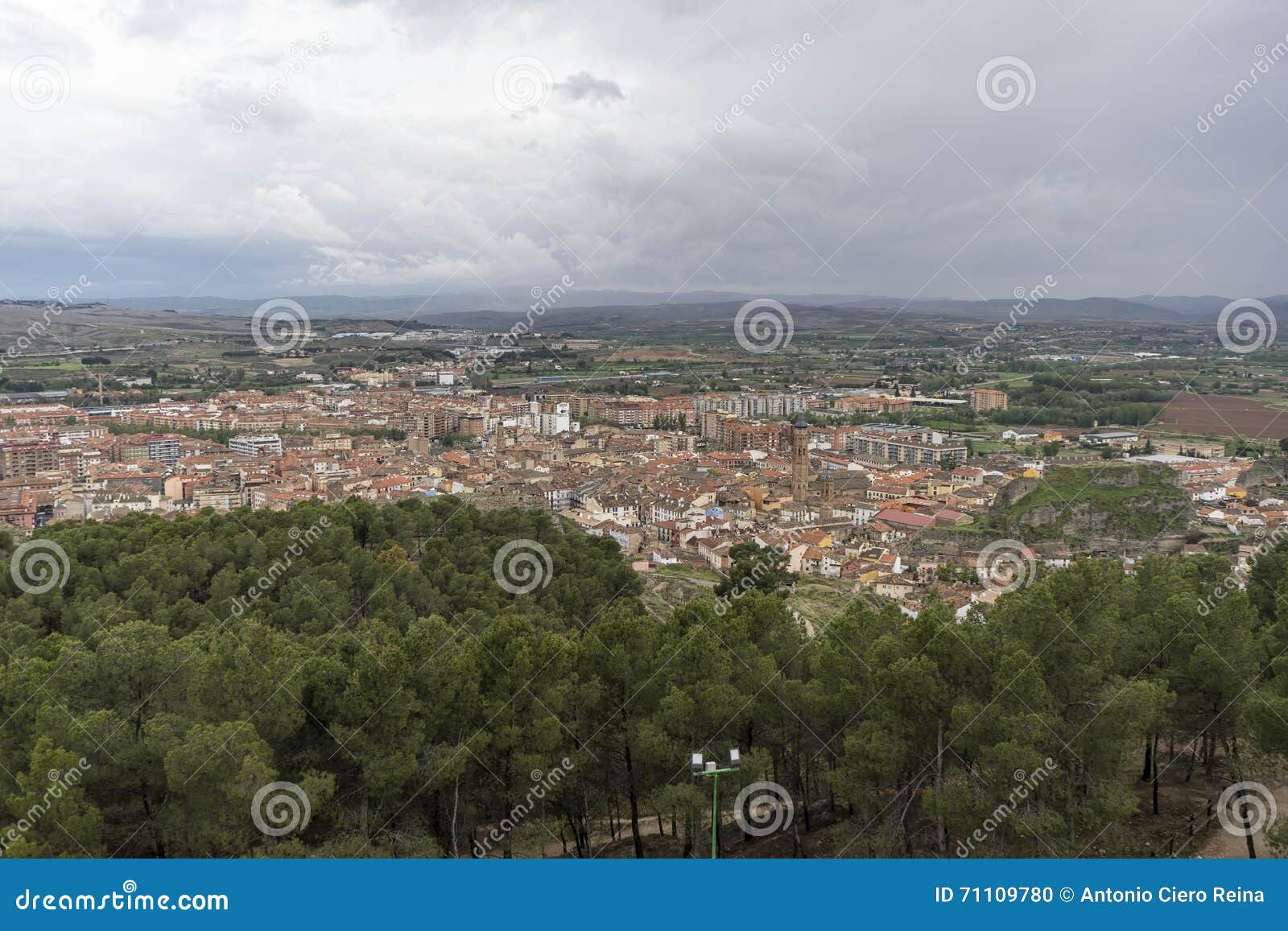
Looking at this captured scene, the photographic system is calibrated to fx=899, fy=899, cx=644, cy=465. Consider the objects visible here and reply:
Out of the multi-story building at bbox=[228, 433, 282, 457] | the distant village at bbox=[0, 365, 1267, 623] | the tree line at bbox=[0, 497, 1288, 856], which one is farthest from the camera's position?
the multi-story building at bbox=[228, 433, 282, 457]

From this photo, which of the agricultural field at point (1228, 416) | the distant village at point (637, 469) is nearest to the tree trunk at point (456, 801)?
the distant village at point (637, 469)

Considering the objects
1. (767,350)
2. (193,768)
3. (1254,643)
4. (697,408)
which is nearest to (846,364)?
(767,350)

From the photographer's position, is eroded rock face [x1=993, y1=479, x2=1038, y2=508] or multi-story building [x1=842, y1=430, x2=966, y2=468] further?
multi-story building [x1=842, y1=430, x2=966, y2=468]

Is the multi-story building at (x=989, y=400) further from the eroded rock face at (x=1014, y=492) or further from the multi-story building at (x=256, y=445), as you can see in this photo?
the multi-story building at (x=256, y=445)

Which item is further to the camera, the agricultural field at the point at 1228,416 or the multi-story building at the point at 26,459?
the agricultural field at the point at 1228,416

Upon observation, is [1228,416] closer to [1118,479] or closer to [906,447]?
[1118,479]

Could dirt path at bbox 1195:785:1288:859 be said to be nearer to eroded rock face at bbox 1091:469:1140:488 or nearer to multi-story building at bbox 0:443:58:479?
eroded rock face at bbox 1091:469:1140:488

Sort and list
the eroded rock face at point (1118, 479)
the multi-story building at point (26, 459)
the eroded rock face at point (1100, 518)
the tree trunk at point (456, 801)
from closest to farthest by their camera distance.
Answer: the tree trunk at point (456, 801)
the eroded rock face at point (1100, 518)
the eroded rock face at point (1118, 479)
the multi-story building at point (26, 459)

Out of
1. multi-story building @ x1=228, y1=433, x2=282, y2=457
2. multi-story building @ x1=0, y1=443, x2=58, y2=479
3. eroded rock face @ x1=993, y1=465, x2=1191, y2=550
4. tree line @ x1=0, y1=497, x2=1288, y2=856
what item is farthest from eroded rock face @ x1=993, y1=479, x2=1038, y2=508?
multi-story building @ x1=0, y1=443, x2=58, y2=479

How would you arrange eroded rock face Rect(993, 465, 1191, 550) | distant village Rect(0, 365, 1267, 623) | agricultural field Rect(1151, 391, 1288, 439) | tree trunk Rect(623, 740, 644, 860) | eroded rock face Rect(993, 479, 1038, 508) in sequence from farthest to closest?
agricultural field Rect(1151, 391, 1288, 439), eroded rock face Rect(993, 479, 1038, 508), eroded rock face Rect(993, 465, 1191, 550), distant village Rect(0, 365, 1267, 623), tree trunk Rect(623, 740, 644, 860)

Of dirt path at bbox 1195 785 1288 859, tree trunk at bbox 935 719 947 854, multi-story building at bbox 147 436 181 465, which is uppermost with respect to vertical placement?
multi-story building at bbox 147 436 181 465
